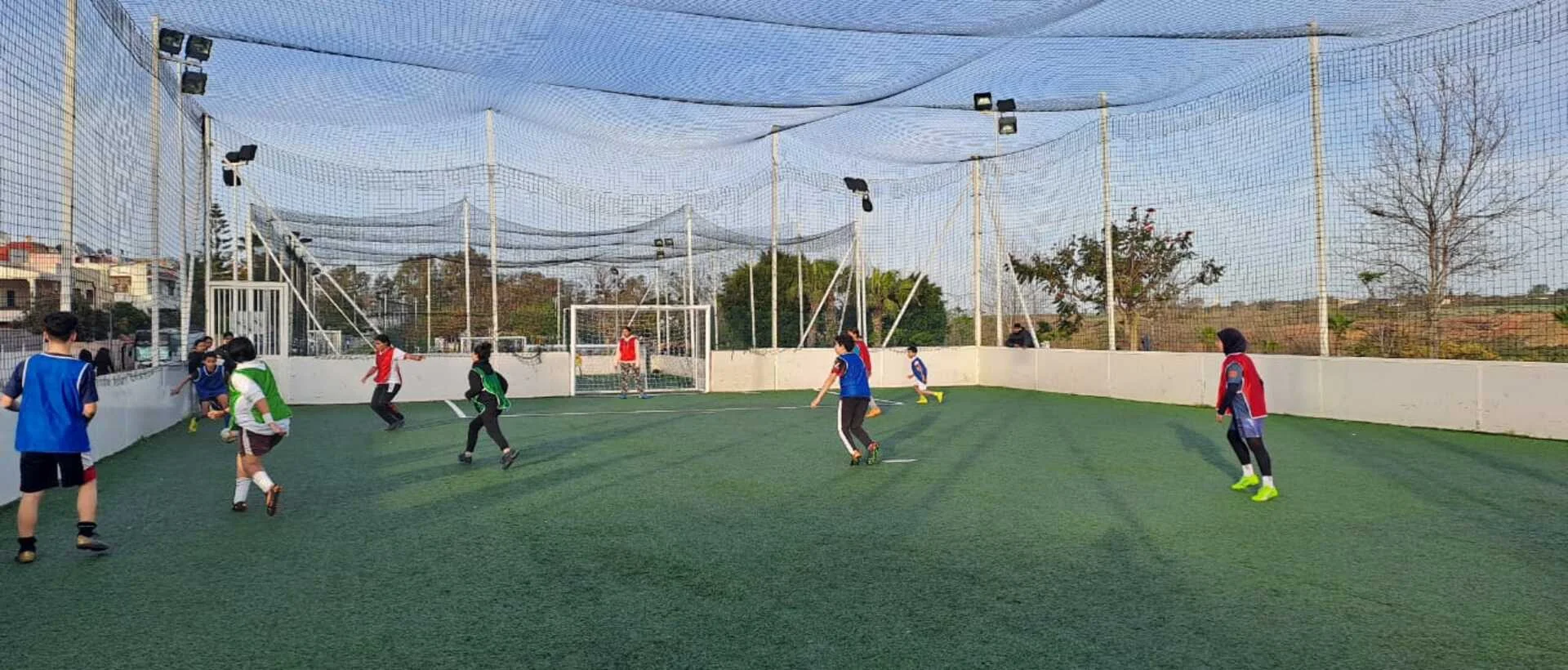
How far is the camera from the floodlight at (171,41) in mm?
13407

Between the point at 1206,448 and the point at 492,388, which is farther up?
the point at 492,388

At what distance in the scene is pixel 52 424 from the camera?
5930 mm

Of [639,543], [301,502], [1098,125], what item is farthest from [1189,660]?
[1098,125]

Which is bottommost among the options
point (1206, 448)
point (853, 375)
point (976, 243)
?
point (1206, 448)

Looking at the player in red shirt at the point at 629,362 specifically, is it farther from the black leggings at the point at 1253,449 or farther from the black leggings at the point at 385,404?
the black leggings at the point at 1253,449

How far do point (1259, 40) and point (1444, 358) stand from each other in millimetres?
4899

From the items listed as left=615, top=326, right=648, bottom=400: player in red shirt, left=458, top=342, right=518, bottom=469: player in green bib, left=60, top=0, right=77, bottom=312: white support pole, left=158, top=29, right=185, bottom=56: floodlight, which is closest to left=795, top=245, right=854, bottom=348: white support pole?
left=615, top=326, right=648, bottom=400: player in red shirt

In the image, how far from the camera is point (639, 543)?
20.4 ft

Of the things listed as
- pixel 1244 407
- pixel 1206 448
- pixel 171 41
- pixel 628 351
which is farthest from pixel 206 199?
pixel 1244 407

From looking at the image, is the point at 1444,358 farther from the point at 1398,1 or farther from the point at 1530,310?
the point at 1398,1

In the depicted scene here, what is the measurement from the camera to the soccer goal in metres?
22.5

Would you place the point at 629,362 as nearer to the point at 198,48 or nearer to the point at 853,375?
the point at 198,48

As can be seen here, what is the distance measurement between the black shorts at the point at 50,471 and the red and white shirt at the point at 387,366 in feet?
26.2

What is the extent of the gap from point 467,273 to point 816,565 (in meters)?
16.7
